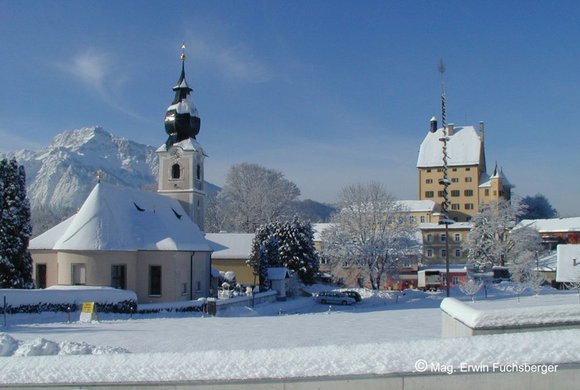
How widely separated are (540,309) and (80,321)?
19.1 m

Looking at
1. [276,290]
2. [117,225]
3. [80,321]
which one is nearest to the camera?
[80,321]

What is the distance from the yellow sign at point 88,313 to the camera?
80.8ft

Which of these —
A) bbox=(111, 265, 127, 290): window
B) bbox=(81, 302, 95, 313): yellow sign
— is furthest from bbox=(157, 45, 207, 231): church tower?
bbox=(81, 302, 95, 313): yellow sign

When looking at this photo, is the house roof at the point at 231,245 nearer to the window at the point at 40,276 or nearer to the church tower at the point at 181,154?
the church tower at the point at 181,154

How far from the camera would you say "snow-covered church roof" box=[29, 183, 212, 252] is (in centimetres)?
3359

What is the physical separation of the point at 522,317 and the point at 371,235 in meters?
46.0

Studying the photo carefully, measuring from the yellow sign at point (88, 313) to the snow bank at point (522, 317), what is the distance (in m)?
17.9

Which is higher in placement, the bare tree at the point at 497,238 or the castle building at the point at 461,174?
the castle building at the point at 461,174

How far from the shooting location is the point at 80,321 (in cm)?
2462

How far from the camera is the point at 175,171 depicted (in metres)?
50.2

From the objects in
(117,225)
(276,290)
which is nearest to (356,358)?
(117,225)

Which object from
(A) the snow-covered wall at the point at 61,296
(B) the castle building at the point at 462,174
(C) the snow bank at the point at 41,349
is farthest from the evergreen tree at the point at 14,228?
(B) the castle building at the point at 462,174

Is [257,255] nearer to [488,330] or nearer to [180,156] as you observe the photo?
[180,156]

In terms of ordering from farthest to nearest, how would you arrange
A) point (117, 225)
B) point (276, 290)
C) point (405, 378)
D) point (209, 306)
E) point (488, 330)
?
1. point (276, 290)
2. point (117, 225)
3. point (209, 306)
4. point (488, 330)
5. point (405, 378)
